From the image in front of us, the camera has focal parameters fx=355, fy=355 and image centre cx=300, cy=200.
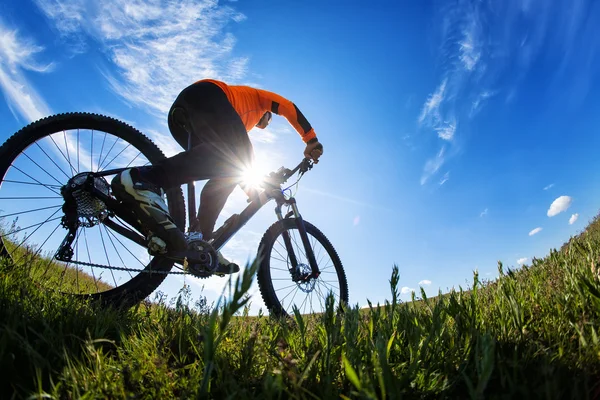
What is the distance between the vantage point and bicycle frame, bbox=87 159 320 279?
4034 mm

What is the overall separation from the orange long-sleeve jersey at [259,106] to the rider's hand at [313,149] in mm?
84

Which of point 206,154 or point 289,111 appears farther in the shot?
point 289,111

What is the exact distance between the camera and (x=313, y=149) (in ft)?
19.1

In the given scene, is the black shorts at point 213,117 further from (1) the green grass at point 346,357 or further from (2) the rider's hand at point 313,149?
(1) the green grass at point 346,357

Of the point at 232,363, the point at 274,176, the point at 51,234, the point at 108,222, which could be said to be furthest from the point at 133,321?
the point at 274,176

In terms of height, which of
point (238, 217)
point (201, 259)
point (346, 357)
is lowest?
point (346, 357)

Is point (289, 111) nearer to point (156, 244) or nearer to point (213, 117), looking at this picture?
point (213, 117)

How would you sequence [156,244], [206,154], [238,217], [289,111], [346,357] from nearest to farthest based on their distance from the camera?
[346,357], [156,244], [206,154], [238,217], [289,111]

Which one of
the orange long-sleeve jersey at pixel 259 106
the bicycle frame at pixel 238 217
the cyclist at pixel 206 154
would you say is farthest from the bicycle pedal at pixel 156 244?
the orange long-sleeve jersey at pixel 259 106

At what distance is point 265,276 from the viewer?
478 centimetres

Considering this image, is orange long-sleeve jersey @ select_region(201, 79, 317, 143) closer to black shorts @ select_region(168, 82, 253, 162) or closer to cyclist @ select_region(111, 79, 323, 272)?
cyclist @ select_region(111, 79, 323, 272)

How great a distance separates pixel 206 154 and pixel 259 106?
1.60 m

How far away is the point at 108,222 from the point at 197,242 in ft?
3.50

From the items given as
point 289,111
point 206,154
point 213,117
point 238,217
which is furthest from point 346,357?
point 289,111
